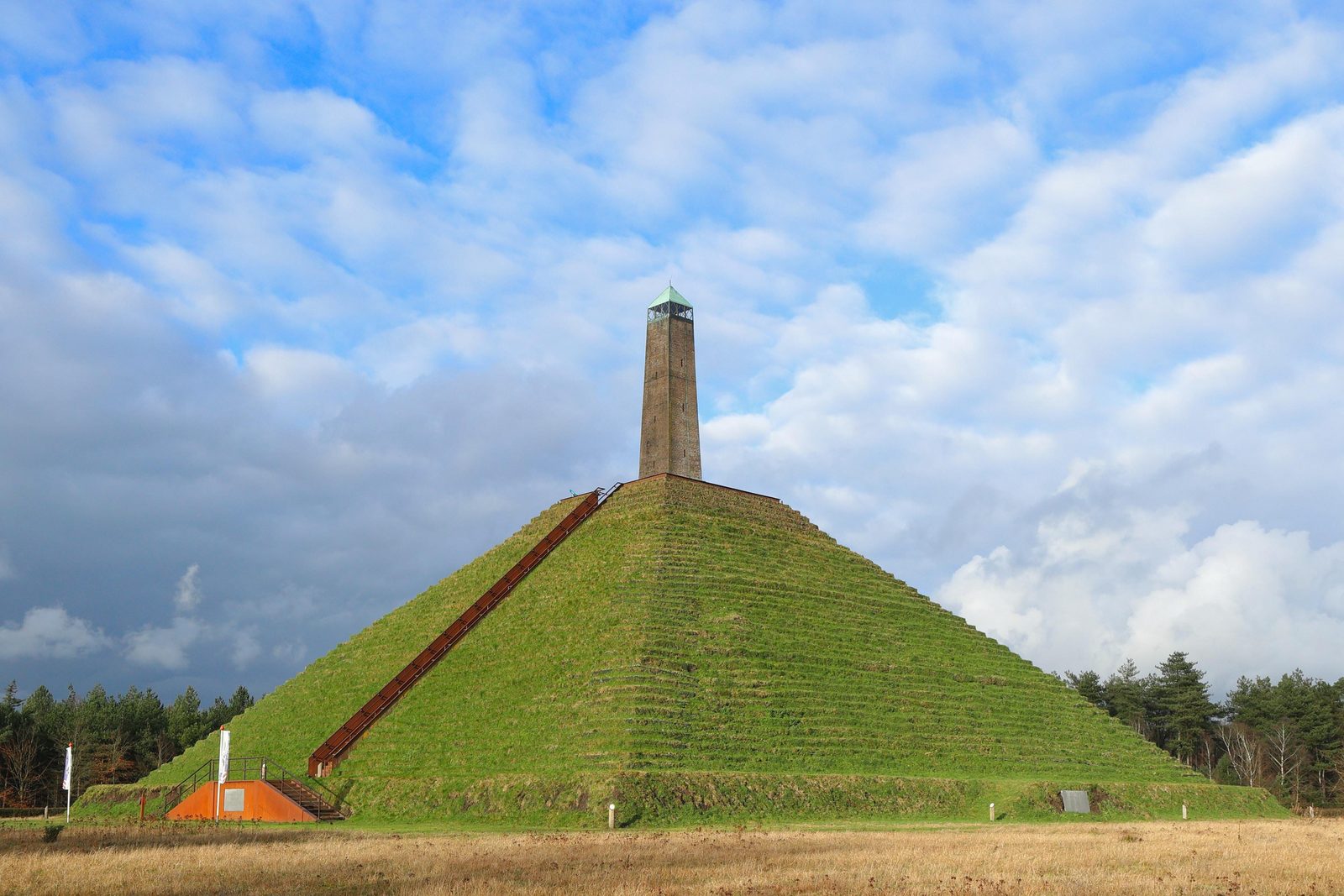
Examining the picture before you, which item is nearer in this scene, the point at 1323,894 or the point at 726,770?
the point at 1323,894

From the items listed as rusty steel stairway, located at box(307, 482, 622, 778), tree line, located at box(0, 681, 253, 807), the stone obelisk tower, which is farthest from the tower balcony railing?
tree line, located at box(0, 681, 253, 807)

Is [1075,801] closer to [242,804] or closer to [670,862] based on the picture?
[670,862]

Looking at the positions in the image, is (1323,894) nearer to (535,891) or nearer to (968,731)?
(535,891)

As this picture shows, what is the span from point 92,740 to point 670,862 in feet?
211

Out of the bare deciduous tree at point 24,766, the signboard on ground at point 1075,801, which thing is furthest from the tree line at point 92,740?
the signboard on ground at point 1075,801

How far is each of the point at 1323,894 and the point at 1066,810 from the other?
24501 millimetres

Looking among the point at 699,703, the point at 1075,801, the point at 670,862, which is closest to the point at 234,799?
the point at 699,703

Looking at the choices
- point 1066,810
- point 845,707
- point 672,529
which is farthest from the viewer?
point 672,529

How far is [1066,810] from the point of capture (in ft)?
133

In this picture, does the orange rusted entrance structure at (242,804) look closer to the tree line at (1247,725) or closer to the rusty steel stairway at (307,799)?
the rusty steel stairway at (307,799)

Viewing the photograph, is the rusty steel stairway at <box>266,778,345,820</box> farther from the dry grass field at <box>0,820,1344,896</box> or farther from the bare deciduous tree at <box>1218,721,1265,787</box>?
the bare deciduous tree at <box>1218,721,1265,787</box>

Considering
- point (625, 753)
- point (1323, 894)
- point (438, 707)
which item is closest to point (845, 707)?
point (625, 753)

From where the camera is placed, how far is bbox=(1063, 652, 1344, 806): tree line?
3125 inches

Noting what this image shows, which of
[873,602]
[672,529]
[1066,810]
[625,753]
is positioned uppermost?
[672,529]
